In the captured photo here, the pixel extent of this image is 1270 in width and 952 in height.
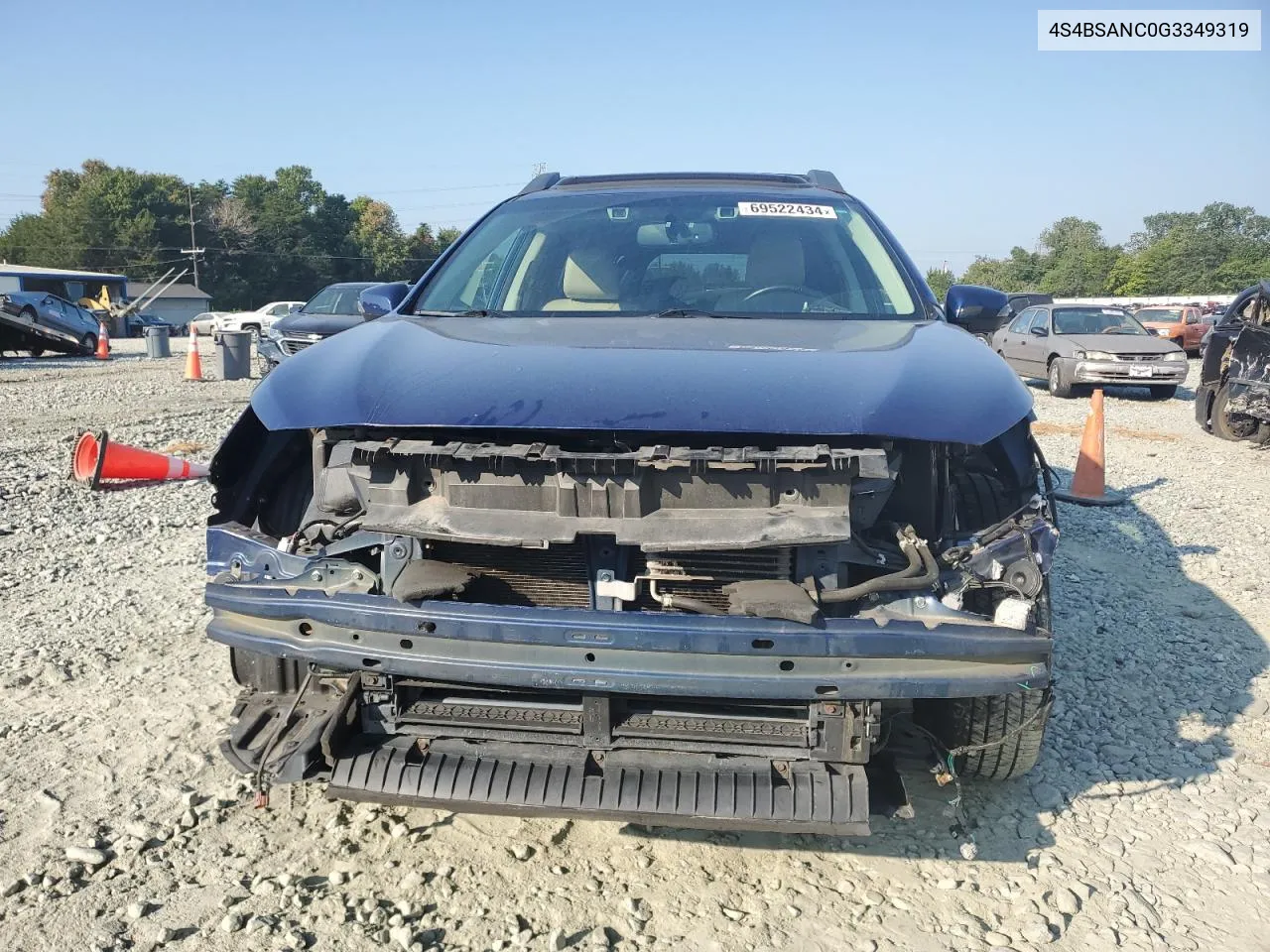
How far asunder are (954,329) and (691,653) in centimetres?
162

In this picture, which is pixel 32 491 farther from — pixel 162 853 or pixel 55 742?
pixel 162 853

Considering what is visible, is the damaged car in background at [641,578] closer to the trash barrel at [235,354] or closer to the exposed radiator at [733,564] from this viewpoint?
the exposed radiator at [733,564]

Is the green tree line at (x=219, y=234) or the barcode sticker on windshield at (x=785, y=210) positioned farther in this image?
the green tree line at (x=219, y=234)

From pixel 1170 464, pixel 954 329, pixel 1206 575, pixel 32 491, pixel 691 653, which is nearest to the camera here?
pixel 691 653

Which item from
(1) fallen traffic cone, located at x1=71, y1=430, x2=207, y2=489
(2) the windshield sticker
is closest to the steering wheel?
(2) the windshield sticker

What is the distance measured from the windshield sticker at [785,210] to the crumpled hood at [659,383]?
38.5 inches

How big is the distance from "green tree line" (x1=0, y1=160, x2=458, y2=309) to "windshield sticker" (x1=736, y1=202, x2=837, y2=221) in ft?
211

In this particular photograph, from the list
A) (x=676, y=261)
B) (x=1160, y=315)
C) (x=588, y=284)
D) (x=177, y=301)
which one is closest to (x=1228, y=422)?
(x=676, y=261)

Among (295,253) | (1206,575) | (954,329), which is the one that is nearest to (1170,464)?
(1206,575)

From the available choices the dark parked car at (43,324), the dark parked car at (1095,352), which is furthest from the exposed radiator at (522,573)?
the dark parked car at (43,324)

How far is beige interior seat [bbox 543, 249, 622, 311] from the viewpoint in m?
3.61

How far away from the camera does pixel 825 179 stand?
15.2 feet

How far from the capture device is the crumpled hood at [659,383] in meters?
2.38

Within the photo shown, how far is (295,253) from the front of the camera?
7156 centimetres
